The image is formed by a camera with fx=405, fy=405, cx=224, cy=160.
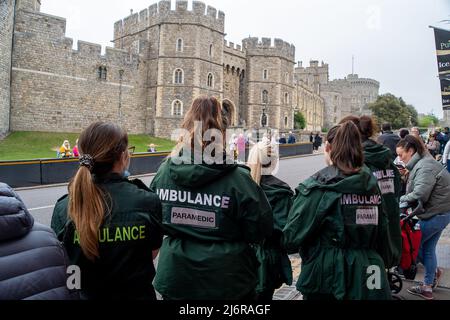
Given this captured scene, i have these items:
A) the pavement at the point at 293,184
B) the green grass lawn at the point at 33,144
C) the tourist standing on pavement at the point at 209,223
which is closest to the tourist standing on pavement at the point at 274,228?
the tourist standing on pavement at the point at 209,223

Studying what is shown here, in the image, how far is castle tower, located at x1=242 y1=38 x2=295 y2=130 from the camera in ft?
147

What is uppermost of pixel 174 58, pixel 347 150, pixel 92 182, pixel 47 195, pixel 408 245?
pixel 174 58

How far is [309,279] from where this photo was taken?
2.86m

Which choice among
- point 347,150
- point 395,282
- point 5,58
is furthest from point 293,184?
point 5,58

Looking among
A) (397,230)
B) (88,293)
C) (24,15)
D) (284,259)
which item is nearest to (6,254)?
(88,293)

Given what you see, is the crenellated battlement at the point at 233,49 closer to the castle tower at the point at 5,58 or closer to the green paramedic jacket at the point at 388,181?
the castle tower at the point at 5,58

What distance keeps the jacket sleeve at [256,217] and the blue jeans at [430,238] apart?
260 cm

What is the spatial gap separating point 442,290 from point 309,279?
2.62 m

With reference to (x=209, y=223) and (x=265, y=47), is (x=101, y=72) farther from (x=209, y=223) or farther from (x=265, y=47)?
(x=209, y=223)

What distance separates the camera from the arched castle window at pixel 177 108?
35.0 metres

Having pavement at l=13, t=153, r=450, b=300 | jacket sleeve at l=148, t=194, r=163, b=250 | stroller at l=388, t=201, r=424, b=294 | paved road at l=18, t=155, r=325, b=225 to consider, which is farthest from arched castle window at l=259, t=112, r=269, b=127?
jacket sleeve at l=148, t=194, r=163, b=250

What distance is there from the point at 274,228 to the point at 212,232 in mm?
938

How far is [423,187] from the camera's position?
436 cm

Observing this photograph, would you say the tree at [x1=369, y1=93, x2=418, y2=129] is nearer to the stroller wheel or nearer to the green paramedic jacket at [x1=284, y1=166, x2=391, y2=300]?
the stroller wheel
